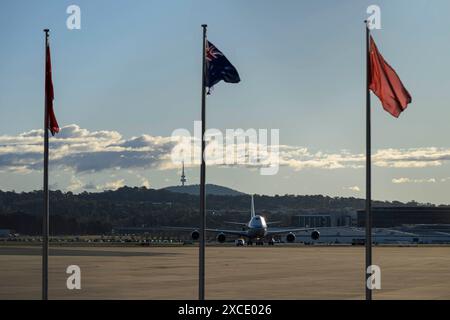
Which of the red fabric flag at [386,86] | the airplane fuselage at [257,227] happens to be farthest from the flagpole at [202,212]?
the airplane fuselage at [257,227]

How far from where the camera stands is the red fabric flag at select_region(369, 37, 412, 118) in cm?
3244

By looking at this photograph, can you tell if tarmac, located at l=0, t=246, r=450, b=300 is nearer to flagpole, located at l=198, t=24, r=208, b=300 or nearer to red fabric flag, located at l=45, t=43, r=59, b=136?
flagpole, located at l=198, t=24, r=208, b=300

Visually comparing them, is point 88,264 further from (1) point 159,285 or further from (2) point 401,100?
(2) point 401,100

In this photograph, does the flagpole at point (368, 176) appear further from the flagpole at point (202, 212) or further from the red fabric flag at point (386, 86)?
the flagpole at point (202, 212)

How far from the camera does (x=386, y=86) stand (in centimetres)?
3269

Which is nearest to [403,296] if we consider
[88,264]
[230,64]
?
[230,64]

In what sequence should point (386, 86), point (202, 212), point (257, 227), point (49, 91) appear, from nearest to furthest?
point (202, 212) < point (386, 86) < point (49, 91) < point (257, 227)

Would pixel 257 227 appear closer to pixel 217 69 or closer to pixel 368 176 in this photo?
pixel 217 69

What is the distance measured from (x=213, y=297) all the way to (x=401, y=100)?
11.9m

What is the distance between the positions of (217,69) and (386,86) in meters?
6.24

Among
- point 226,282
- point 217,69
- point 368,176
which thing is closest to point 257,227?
point 226,282

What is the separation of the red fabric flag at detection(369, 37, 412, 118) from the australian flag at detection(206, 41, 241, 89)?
501 cm

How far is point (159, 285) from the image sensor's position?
4497cm


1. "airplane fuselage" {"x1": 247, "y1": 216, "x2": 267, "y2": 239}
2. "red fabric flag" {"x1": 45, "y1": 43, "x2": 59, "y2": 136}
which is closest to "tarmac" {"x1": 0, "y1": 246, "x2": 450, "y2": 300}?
"red fabric flag" {"x1": 45, "y1": 43, "x2": 59, "y2": 136}
